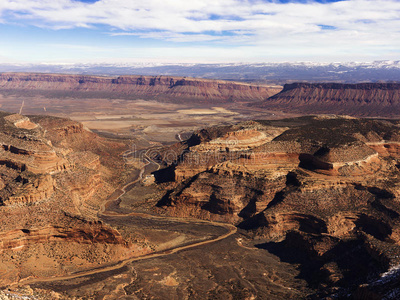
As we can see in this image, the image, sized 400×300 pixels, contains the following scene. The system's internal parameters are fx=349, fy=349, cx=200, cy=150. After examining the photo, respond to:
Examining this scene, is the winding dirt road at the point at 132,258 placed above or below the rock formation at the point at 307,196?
below

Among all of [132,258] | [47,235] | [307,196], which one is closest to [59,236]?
[47,235]

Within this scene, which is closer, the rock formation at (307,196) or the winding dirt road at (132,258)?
the winding dirt road at (132,258)

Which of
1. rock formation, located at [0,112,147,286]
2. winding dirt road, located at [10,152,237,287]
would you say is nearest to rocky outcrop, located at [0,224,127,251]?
rock formation, located at [0,112,147,286]

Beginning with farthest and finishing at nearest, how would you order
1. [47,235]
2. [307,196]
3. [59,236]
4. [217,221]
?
1. [217,221]
2. [307,196]
3. [59,236]
4. [47,235]

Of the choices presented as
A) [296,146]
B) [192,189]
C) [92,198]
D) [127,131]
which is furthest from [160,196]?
[127,131]

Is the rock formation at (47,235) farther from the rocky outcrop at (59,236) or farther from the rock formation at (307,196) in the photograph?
the rock formation at (307,196)

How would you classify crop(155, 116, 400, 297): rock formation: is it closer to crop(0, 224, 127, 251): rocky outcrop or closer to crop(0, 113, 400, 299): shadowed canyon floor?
crop(0, 113, 400, 299): shadowed canyon floor

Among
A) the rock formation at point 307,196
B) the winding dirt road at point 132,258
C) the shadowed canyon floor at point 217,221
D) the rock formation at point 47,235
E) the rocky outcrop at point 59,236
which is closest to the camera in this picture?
the shadowed canyon floor at point 217,221

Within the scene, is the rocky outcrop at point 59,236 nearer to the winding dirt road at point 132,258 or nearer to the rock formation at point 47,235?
the rock formation at point 47,235

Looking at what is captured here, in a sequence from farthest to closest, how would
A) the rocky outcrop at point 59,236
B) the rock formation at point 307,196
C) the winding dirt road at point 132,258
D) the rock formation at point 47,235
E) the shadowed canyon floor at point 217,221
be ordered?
1. the rock formation at point 307,196
2. the rocky outcrop at point 59,236
3. the rock formation at point 47,235
4. the winding dirt road at point 132,258
5. the shadowed canyon floor at point 217,221

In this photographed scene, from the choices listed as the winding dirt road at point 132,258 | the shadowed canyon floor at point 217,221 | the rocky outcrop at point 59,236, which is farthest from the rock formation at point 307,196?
the rocky outcrop at point 59,236

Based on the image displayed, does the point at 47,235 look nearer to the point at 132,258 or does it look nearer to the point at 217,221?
the point at 132,258

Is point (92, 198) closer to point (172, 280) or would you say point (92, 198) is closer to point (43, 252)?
point (43, 252)
